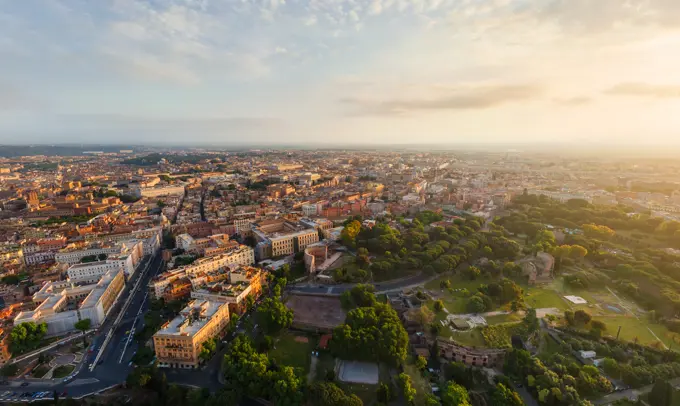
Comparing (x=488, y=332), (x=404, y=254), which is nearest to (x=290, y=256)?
(x=404, y=254)

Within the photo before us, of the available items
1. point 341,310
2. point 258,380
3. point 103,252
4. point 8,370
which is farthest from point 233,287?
point 103,252

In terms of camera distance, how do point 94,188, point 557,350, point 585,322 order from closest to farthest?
point 557,350 < point 585,322 < point 94,188

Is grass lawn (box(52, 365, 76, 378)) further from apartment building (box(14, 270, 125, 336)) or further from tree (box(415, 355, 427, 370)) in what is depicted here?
tree (box(415, 355, 427, 370))

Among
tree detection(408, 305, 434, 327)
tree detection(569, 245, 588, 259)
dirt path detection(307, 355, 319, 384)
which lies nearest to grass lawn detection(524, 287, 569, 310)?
tree detection(569, 245, 588, 259)

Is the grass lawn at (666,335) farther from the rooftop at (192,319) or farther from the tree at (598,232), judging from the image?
the rooftop at (192,319)

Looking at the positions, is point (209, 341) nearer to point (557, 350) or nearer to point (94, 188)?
point (557, 350)

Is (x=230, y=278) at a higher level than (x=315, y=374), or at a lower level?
higher
